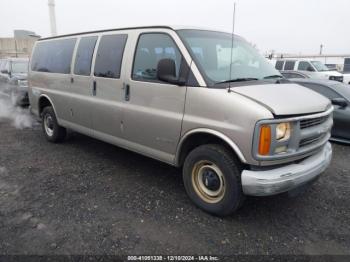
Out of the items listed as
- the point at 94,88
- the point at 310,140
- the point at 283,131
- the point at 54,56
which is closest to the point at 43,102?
the point at 54,56

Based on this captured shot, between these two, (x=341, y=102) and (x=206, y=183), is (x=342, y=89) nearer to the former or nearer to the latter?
(x=341, y=102)

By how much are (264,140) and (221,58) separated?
4.53ft

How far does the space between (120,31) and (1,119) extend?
6176mm

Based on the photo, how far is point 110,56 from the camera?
464cm

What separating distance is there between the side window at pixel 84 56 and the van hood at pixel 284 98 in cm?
277

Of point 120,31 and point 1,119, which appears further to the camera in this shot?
point 1,119

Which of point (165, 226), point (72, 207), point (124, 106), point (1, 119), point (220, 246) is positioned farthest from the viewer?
point (1, 119)

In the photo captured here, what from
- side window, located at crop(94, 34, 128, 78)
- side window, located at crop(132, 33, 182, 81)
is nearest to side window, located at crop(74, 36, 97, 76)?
side window, located at crop(94, 34, 128, 78)

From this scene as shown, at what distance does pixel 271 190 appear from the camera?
3.09 metres

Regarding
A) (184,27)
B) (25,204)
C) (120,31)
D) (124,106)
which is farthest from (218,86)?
(25,204)

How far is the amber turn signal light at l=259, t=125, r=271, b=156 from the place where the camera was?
9.78 ft

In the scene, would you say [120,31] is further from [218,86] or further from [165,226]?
[165,226]

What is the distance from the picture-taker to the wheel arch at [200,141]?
3207 millimetres

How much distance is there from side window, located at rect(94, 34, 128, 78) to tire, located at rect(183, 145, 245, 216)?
177 centimetres
